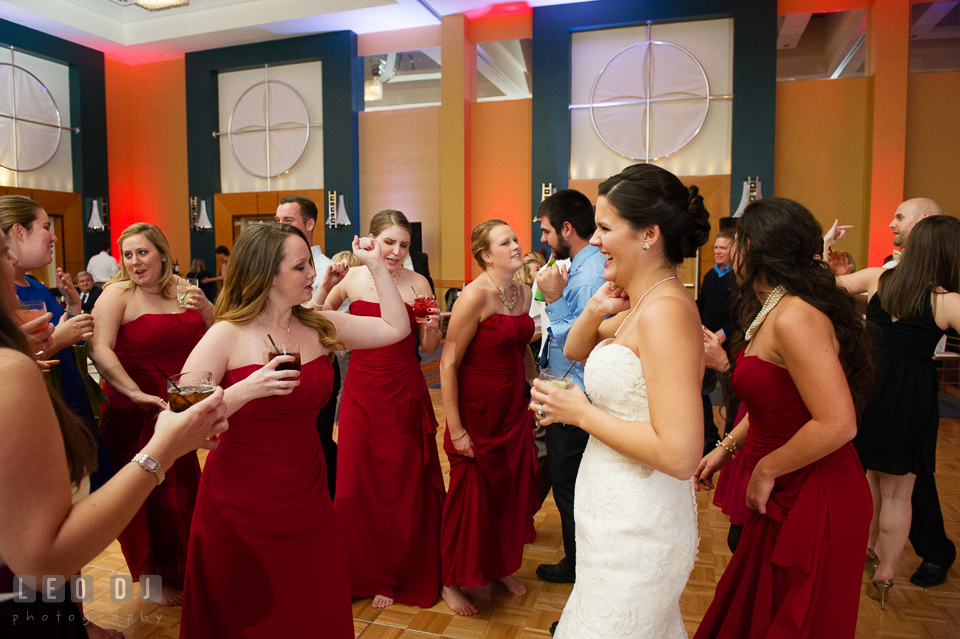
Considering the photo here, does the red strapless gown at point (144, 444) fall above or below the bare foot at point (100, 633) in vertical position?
above

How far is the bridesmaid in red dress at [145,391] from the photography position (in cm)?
286

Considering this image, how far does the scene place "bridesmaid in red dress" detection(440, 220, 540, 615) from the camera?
9.23ft

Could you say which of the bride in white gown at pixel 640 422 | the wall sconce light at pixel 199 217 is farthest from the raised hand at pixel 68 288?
the wall sconce light at pixel 199 217

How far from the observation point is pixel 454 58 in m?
9.27

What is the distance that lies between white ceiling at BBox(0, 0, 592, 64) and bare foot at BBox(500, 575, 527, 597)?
320 inches

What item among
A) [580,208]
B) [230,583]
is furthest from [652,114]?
[230,583]

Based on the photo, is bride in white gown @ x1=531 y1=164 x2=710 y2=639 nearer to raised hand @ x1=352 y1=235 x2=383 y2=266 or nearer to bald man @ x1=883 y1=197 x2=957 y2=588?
raised hand @ x1=352 y1=235 x2=383 y2=266

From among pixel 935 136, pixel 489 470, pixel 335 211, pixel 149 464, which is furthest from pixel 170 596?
pixel 935 136

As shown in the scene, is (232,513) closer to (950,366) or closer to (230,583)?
(230,583)

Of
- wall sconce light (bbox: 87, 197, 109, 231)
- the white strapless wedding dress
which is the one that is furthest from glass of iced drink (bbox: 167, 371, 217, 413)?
wall sconce light (bbox: 87, 197, 109, 231)

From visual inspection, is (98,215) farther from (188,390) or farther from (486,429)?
(188,390)

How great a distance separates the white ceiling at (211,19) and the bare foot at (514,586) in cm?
812

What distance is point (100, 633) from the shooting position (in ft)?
8.25

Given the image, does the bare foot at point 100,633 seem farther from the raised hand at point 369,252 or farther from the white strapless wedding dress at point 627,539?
the white strapless wedding dress at point 627,539
